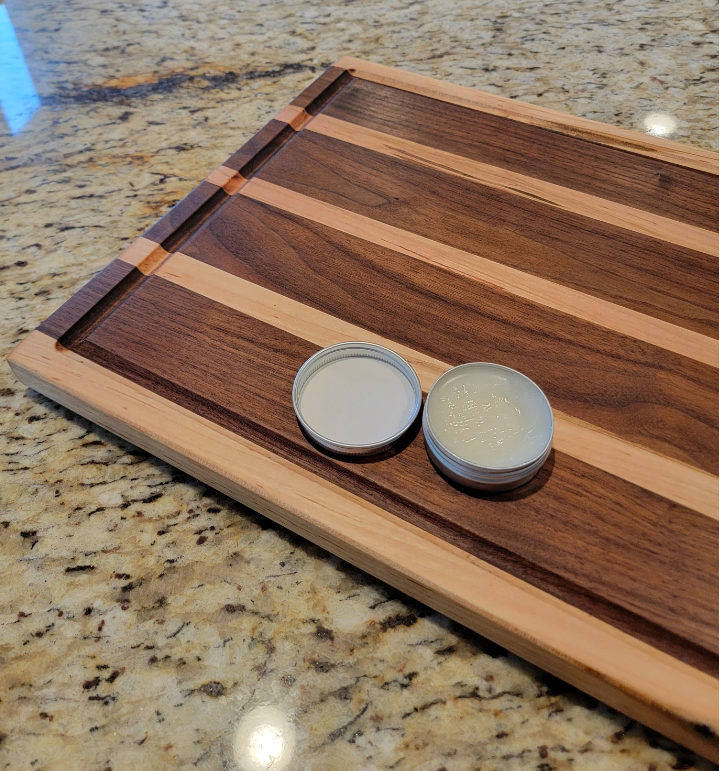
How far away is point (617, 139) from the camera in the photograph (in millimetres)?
933

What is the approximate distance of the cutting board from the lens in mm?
582

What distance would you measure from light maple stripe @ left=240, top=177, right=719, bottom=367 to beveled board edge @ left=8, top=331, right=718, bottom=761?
0.32 meters

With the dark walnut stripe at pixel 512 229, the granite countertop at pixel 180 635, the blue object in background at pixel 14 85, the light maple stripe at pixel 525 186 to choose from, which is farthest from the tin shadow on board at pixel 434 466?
the blue object in background at pixel 14 85

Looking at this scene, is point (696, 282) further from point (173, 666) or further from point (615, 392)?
point (173, 666)

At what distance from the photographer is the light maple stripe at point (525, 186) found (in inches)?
32.7

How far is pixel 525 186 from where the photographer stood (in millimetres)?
887

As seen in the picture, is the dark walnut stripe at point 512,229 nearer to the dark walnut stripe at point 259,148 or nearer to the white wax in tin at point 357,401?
the dark walnut stripe at point 259,148

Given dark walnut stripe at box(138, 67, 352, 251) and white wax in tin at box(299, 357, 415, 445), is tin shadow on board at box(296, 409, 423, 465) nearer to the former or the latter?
white wax in tin at box(299, 357, 415, 445)

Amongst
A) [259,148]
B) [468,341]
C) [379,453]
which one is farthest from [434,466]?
[259,148]

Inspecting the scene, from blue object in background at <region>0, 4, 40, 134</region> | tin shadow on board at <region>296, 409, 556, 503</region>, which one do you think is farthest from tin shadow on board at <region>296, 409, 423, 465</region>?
blue object in background at <region>0, 4, 40, 134</region>

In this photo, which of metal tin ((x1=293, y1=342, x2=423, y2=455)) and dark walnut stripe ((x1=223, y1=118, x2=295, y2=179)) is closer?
metal tin ((x1=293, y1=342, x2=423, y2=455))

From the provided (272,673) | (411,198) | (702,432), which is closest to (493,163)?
(411,198)

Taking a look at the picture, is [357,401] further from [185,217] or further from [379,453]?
[185,217]

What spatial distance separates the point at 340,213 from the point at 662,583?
22.5 inches
